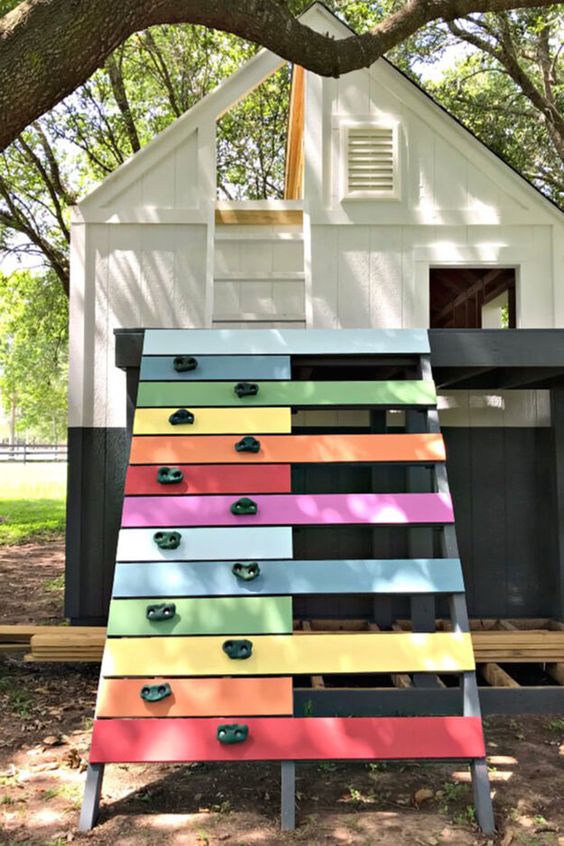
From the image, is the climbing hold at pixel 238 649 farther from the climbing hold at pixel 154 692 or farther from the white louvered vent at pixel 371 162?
the white louvered vent at pixel 371 162

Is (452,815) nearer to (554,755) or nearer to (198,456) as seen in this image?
(554,755)

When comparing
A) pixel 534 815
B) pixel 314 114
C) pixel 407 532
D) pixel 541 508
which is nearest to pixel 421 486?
pixel 407 532

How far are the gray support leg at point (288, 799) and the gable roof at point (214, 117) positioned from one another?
4.93 metres

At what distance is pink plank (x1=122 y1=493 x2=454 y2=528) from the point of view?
4016 mm

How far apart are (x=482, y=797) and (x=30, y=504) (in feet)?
59.4

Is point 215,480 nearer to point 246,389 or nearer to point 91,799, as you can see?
point 246,389

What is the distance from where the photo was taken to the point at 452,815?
3361 mm

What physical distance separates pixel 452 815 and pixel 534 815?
1.35ft

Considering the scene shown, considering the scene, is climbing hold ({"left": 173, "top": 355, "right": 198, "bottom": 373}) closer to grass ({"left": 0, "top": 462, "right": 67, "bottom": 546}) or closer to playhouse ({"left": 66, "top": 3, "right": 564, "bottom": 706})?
playhouse ({"left": 66, "top": 3, "right": 564, "bottom": 706})

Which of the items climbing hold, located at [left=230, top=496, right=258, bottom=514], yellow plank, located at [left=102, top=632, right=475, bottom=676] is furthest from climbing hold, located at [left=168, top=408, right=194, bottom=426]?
yellow plank, located at [left=102, top=632, right=475, bottom=676]

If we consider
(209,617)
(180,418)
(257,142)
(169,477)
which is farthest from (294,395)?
(257,142)

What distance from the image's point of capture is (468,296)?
33.4ft

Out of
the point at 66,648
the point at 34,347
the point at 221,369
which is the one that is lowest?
the point at 66,648

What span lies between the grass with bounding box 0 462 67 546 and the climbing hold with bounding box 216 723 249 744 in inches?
451
